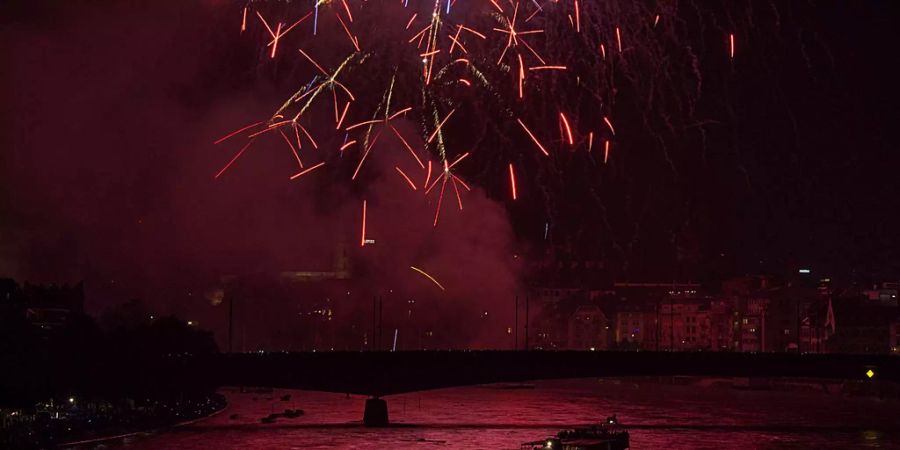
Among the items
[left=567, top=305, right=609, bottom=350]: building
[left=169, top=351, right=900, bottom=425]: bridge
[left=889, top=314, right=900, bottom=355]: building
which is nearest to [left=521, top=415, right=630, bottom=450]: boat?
[left=169, top=351, right=900, bottom=425]: bridge

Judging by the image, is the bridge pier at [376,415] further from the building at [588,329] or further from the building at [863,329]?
the building at [588,329]

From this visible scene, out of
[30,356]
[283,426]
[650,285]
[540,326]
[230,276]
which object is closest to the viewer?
[30,356]

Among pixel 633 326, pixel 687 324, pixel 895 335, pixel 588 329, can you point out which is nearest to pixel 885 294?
pixel 895 335

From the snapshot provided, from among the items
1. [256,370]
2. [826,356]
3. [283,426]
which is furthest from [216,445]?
[826,356]

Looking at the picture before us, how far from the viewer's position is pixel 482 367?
60.0 meters

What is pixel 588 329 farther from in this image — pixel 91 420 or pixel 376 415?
pixel 91 420

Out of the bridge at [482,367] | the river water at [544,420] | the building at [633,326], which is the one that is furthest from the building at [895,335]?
the bridge at [482,367]

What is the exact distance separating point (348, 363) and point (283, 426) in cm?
652

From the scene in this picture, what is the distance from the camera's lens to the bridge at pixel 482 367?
2274 inches

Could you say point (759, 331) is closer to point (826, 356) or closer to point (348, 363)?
point (826, 356)

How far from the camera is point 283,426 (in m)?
62.5

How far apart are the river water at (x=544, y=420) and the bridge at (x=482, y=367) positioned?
2.68m

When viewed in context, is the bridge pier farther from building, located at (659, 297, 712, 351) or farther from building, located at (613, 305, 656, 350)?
building, located at (613, 305, 656, 350)

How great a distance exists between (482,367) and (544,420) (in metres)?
9.48
